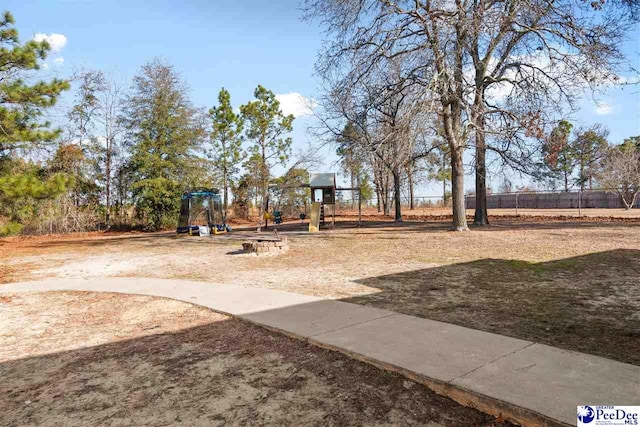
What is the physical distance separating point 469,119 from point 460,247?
4626mm

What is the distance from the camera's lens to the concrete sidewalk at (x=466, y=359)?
2520mm

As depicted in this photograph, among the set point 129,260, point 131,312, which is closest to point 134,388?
point 131,312

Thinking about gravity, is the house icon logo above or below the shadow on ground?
above

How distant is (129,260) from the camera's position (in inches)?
443

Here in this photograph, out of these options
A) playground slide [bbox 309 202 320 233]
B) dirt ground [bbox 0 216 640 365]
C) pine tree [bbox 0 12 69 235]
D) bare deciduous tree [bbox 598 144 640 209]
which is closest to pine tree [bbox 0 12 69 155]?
pine tree [bbox 0 12 69 235]

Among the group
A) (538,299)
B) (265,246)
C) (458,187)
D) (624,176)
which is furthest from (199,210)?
(624,176)

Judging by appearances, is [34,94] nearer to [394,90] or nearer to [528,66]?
Result: [394,90]

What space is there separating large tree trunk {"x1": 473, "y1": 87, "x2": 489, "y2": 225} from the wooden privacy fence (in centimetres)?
1781

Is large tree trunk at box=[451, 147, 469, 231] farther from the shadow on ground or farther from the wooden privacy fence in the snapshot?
the wooden privacy fence

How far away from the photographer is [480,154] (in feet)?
55.2

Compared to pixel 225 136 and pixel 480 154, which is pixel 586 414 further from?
pixel 225 136

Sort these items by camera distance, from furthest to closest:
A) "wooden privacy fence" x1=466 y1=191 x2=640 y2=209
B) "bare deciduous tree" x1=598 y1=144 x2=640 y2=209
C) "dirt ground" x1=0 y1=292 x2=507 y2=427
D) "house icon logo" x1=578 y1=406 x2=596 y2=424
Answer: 1. "wooden privacy fence" x1=466 y1=191 x2=640 y2=209
2. "bare deciduous tree" x1=598 y1=144 x2=640 y2=209
3. "dirt ground" x1=0 y1=292 x2=507 y2=427
4. "house icon logo" x1=578 y1=406 x2=596 y2=424

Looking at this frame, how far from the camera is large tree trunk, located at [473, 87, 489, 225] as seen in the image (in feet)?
45.7

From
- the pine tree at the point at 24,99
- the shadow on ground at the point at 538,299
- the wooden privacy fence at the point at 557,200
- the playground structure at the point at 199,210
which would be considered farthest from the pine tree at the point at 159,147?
the wooden privacy fence at the point at 557,200
